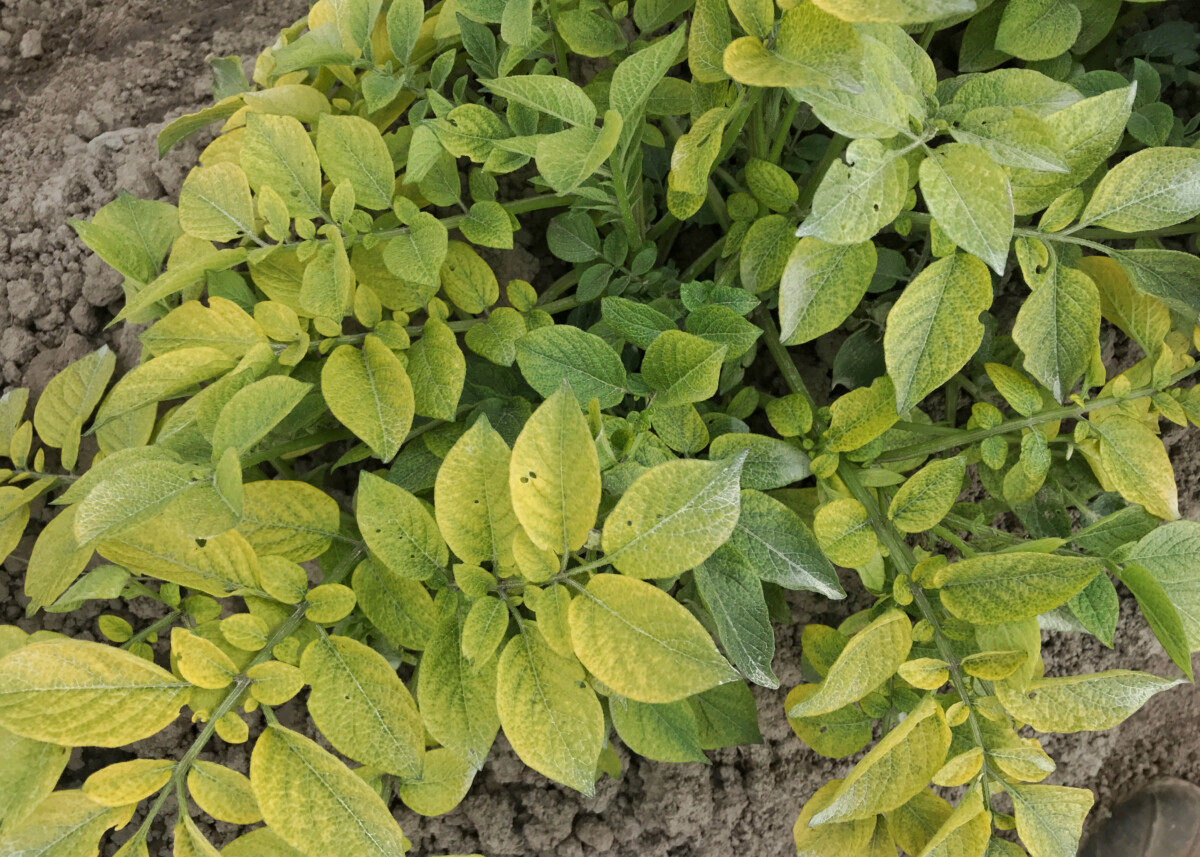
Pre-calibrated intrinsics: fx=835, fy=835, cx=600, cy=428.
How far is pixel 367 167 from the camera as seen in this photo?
89cm

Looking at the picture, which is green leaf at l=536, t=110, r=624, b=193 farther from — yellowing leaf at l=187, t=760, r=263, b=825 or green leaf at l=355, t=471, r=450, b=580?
yellowing leaf at l=187, t=760, r=263, b=825

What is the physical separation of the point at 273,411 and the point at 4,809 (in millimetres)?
430

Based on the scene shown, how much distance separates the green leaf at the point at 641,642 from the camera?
2.03ft

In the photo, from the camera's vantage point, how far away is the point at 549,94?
0.81 meters

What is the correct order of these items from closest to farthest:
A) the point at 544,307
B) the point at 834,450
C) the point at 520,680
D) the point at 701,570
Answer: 1. the point at 520,680
2. the point at 701,570
3. the point at 834,450
4. the point at 544,307

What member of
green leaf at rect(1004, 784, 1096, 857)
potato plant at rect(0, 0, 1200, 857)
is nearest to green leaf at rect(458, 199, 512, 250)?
potato plant at rect(0, 0, 1200, 857)

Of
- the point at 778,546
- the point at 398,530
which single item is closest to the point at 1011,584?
the point at 778,546

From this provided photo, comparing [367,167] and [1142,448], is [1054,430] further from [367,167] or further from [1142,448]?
[367,167]

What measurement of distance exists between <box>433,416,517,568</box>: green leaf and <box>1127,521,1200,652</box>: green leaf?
58cm

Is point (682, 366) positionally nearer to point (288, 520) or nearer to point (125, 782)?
point (288, 520)

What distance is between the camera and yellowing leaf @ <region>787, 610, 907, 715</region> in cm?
74

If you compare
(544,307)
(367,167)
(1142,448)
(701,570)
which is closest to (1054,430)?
(1142,448)

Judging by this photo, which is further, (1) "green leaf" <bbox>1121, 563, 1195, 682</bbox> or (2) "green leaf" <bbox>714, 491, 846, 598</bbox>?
(2) "green leaf" <bbox>714, 491, 846, 598</bbox>

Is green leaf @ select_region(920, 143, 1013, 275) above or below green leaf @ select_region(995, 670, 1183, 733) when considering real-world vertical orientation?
above
